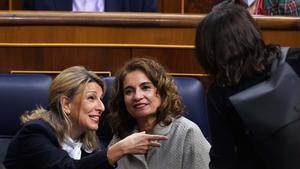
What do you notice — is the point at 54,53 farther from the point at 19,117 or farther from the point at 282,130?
the point at 282,130

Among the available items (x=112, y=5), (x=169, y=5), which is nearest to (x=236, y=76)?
(x=112, y=5)

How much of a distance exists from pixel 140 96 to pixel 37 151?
45cm

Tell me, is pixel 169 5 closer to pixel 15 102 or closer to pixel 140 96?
pixel 15 102

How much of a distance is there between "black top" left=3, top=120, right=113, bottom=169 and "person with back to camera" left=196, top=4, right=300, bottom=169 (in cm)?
79

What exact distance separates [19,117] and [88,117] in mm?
425

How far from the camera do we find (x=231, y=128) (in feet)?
5.27

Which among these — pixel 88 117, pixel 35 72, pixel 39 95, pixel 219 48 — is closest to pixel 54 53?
pixel 35 72

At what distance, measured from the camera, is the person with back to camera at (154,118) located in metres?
2.45

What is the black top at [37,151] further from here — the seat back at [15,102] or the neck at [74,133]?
the seat back at [15,102]

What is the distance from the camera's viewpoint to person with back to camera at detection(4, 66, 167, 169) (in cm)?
233

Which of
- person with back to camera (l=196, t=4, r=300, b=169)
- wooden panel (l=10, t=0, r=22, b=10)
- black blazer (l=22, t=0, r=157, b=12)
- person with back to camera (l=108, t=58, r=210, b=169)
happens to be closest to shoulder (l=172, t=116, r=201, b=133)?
person with back to camera (l=108, t=58, r=210, b=169)

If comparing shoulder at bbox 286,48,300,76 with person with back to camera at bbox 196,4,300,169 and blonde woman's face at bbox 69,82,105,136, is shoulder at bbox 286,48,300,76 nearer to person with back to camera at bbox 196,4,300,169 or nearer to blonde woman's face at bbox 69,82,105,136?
person with back to camera at bbox 196,4,300,169

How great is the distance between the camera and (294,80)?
5.01 ft

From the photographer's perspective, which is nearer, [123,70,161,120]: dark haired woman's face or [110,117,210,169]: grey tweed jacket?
[110,117,210,169]: grey tweed jacket
